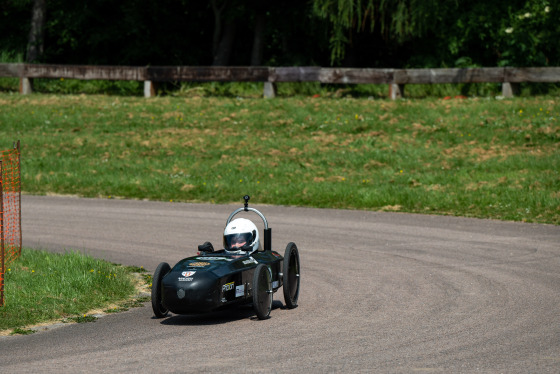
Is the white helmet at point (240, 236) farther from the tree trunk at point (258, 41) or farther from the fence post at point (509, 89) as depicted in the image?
the tree trunk at point (258, 41)

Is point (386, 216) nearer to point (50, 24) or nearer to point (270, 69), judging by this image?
point (270, 69)

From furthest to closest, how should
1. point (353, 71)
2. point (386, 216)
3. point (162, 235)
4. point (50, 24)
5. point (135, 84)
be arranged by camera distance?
point (50, 24) < point (135, 84) < point (353, 71) < point (386, 216) < point (162, 235)

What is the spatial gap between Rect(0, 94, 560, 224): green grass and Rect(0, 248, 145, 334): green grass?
857 cm

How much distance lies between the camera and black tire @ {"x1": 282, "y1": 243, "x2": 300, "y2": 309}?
10617mm

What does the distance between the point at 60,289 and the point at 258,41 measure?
26810 mm

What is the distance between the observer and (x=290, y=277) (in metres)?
10.9

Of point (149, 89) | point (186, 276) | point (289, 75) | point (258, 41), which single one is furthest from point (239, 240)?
point (258, 41)

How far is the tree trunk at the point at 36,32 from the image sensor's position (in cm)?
3875

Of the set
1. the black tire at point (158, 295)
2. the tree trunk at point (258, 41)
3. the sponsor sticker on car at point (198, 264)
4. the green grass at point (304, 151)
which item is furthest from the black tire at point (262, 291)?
the tree trunk at point (258, 41)

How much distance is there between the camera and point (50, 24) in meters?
39.5

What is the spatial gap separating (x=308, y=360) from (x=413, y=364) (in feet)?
3.13

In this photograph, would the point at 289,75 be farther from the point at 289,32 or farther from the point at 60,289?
the point at 60,289

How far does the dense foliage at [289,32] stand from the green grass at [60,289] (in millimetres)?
20469

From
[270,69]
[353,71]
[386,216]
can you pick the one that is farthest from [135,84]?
[386,216]
